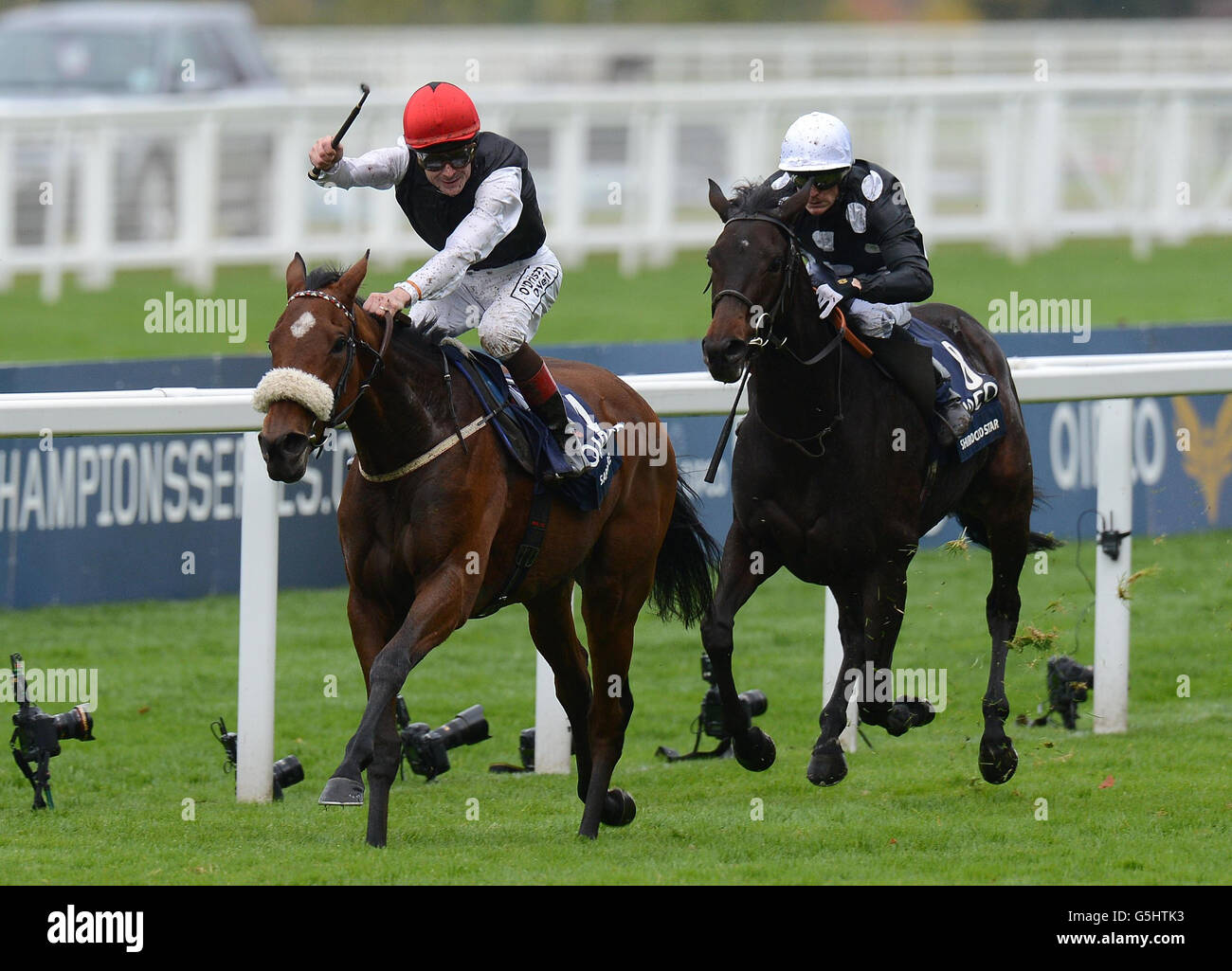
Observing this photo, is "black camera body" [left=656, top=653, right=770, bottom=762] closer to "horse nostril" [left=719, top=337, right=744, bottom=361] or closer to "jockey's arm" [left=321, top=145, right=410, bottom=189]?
"horse nostril" [left=719, top=337, right=744, bottom=361]

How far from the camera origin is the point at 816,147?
612 cm

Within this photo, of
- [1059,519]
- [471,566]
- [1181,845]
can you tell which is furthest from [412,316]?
[1059,519]

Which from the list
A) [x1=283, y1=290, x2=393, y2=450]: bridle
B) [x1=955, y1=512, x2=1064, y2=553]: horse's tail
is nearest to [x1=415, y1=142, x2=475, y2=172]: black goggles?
[x1=283, y1=290, x2=393, y2=450]: bridle

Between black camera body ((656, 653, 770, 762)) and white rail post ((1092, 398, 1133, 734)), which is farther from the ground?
white rail post ((1092, 398, 1133, 734))

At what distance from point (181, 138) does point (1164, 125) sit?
9.21m

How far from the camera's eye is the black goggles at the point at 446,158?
565 centimetres

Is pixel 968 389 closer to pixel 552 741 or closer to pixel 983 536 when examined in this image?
pixel 983 536

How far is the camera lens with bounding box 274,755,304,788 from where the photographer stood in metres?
6.46

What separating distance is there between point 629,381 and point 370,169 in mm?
1578

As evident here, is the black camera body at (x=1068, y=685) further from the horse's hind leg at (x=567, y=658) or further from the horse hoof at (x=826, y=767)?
the horse's hind leg at (x=567, y=658)

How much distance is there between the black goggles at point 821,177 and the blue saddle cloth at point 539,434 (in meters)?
0.95

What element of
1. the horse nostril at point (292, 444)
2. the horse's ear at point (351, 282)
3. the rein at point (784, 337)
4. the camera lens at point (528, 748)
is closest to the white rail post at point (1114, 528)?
the rein at point (784, 337)

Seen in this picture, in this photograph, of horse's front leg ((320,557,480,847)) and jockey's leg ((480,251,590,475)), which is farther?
jockey's leg ((480,251,590,475))
